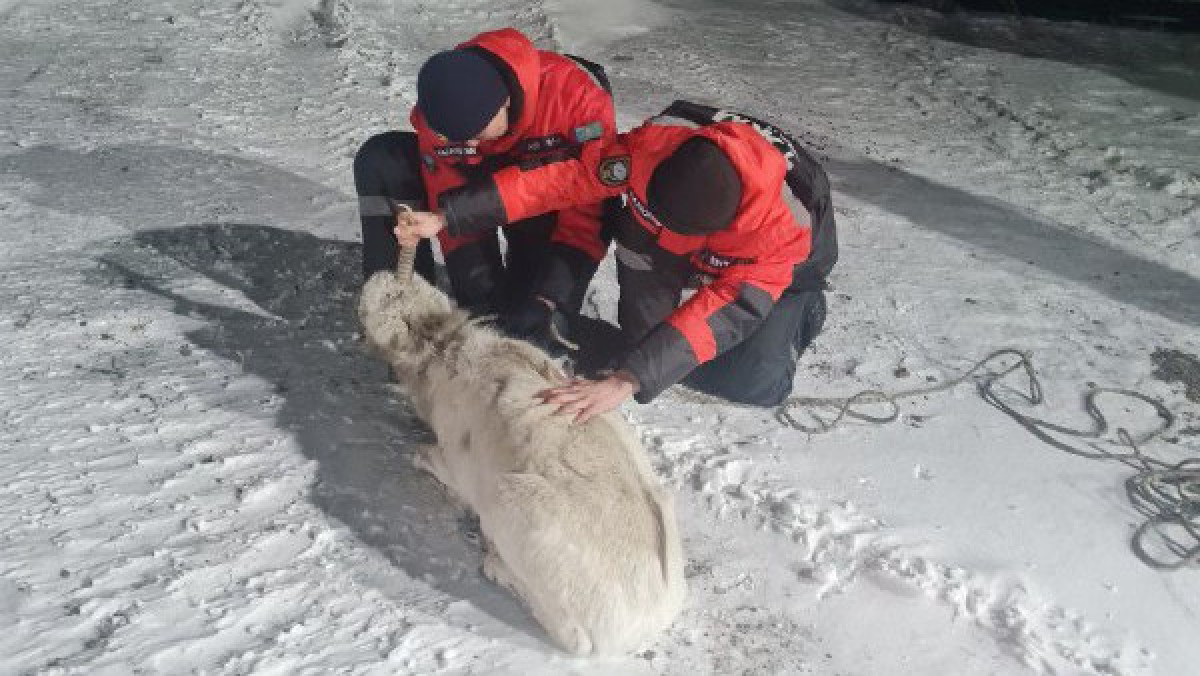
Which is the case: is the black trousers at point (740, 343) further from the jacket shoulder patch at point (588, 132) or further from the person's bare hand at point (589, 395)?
the person's bare hand at point (589, 395)

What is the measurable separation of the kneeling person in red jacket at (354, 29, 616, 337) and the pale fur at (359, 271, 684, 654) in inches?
26.9

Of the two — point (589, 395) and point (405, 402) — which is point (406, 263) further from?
point (589, 395)

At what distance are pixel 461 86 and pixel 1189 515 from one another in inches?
113

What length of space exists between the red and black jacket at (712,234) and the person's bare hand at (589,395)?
0.17 ft

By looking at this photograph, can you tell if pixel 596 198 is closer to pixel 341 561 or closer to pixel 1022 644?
pixel 341 561

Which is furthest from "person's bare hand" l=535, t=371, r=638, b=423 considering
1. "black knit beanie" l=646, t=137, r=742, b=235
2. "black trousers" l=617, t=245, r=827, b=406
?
"black trousers" l=617, t=245, r=827, b=406

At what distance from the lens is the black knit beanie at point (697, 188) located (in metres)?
2.83

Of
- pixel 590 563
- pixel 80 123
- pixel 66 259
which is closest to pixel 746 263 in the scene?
pixel 590 563

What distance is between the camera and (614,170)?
10.9 feet

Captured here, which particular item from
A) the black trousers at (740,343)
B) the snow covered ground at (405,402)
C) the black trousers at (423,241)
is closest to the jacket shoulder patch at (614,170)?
the black trousers at (740,343)

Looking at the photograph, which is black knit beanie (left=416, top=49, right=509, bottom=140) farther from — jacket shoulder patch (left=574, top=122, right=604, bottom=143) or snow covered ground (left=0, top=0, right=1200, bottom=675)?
snow covered ground (left=0, top=0, right=1200, bottom=675)

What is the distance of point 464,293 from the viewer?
3924 mm

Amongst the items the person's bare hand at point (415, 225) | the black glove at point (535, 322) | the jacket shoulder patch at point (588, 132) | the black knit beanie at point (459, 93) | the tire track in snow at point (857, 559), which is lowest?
the tire track in snow at point (857, 559)

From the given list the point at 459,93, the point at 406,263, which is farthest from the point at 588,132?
the point at 406,263
